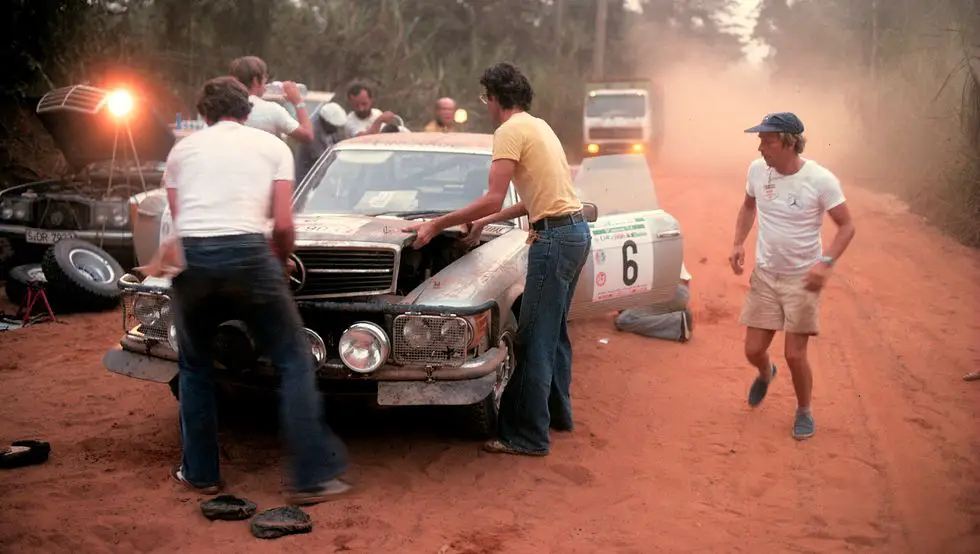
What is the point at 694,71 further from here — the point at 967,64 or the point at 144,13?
the point at 967,64

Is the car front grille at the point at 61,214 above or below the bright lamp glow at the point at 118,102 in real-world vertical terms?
below

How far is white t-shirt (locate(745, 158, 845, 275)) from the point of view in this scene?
5637 millimetres

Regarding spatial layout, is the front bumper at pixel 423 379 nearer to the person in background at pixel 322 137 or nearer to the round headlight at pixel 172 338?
the round headlight at pixel 172 338

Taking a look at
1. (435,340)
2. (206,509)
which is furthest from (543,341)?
(206,509)

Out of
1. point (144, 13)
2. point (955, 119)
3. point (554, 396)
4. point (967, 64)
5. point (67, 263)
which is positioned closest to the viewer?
point (554, 396)

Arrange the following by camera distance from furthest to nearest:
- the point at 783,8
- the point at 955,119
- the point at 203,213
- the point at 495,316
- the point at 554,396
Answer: the point at 783,8 → the point at 955,119 → the point at 554,396 → the point at 495,316 → the point at 203,213

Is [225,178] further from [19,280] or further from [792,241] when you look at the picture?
[19,280]

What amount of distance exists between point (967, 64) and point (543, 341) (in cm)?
1163

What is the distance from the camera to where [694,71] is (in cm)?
5450

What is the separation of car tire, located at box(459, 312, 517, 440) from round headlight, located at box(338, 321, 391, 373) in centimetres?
68

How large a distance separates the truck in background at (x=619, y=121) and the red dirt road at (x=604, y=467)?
65.9 ft

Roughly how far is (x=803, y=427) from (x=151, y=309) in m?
3.81

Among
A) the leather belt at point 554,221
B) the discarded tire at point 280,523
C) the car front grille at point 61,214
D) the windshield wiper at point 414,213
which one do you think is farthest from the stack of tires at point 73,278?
the discarded tire at point 280,523

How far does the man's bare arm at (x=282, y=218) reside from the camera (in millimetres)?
4359
